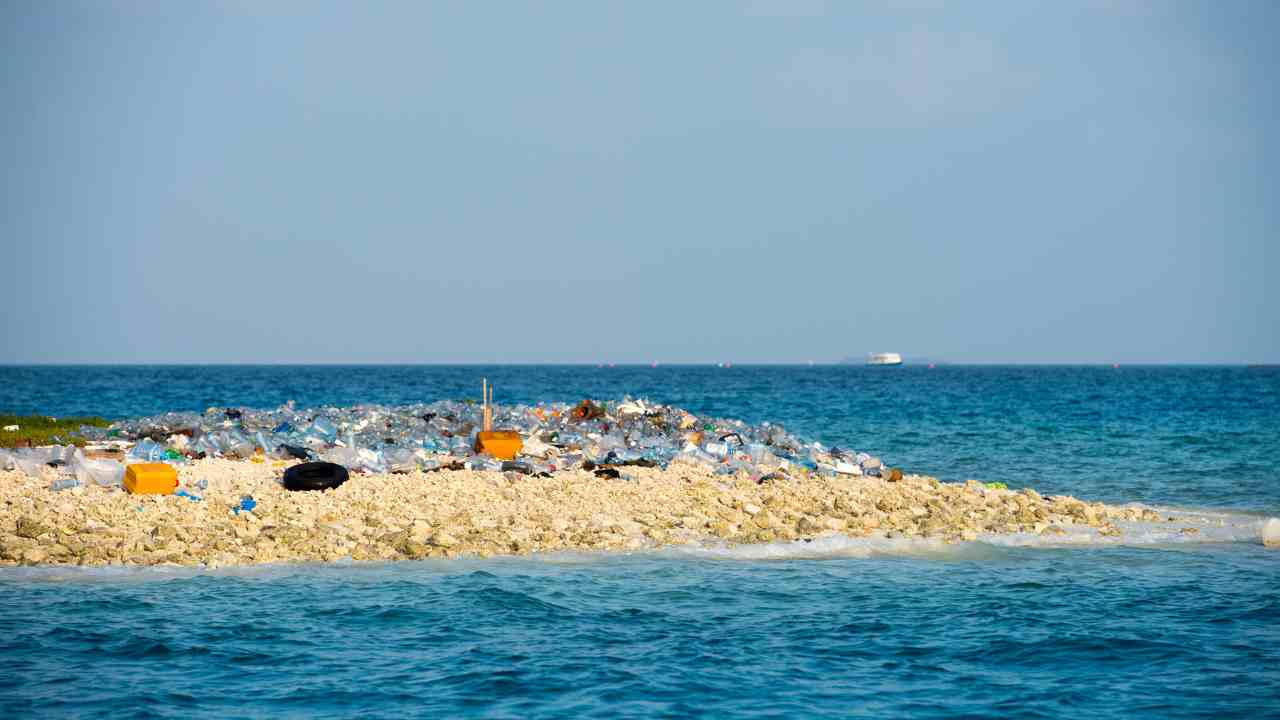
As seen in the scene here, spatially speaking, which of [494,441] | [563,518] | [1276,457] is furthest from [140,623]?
[1276,457]

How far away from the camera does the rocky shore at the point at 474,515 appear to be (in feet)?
46.5

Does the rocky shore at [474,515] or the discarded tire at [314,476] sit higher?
the discarded tire at [314,476]

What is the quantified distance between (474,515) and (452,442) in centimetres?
799

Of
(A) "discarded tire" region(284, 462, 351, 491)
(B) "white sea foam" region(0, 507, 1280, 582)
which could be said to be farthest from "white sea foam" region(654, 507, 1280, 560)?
(A) "discarded tire" region(284, 462, 351, 491)

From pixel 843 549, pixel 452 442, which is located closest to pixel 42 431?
pixel 452 442

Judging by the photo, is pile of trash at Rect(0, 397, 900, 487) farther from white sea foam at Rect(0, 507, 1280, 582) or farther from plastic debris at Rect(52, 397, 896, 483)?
white sea foam at Rect(0, 507, 1280, 582)

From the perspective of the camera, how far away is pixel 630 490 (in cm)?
1845

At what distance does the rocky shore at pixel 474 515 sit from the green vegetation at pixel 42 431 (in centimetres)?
651

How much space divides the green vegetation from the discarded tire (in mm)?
9144

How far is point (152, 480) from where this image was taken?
1642cm

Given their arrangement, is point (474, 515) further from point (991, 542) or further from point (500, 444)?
point (991, 542)

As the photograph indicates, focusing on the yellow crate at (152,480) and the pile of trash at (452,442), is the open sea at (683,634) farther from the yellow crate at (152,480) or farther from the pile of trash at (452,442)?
the pile of trash at (452,442)

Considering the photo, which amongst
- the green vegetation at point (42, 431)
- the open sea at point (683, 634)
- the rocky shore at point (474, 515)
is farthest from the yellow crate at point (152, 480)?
the green vegetation at point (42, 431)

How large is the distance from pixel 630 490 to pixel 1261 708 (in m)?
11.0
